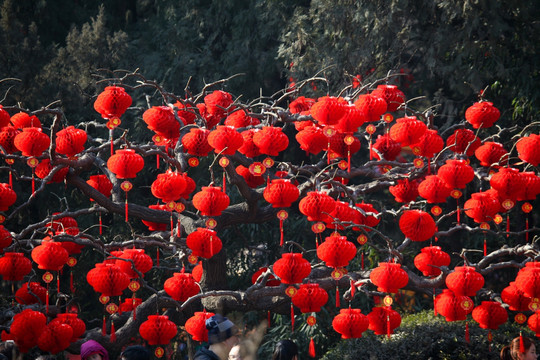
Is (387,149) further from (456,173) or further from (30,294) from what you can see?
(30,294)

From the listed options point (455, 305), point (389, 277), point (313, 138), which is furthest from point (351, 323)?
point (313, 138)

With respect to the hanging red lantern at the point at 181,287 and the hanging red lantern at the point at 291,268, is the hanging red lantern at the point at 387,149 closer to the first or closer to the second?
the hanging red lantern at the point at 291,268

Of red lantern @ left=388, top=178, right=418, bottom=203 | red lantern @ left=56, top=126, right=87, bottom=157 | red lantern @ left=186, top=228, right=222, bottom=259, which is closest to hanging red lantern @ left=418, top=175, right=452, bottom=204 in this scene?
red lantern @ left=388, top=178, right=418, bottom=203

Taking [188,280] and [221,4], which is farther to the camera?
[221,4]

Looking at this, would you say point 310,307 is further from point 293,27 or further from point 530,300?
point 293,27

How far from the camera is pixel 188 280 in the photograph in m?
7.55

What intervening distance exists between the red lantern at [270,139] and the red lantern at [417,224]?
133cm

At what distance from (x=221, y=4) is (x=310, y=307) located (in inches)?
257

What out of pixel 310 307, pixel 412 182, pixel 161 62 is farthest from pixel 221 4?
pixel 310 307

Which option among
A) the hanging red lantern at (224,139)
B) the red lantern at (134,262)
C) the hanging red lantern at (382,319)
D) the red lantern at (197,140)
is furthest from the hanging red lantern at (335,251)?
the red lantern at (134,262)

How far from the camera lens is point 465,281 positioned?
7137 mm

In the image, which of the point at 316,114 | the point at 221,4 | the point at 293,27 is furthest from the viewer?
the point at 221,4

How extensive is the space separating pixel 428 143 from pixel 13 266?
410cm

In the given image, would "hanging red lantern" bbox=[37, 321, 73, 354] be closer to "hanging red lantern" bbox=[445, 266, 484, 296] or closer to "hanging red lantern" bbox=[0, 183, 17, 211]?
"hanging red lantern" bbox=[0, 183, 17, 211]
